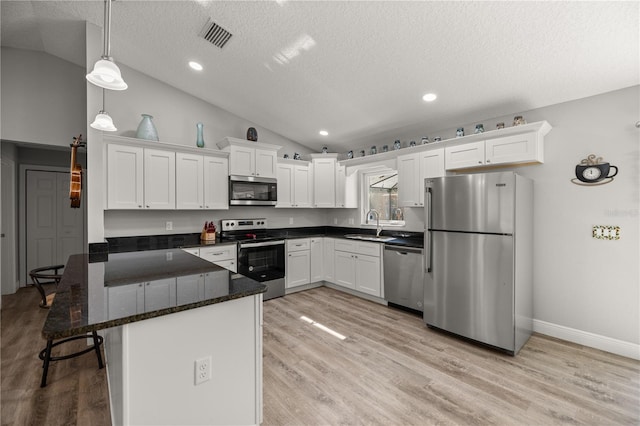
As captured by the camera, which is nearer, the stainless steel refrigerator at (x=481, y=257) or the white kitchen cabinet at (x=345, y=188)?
the stainless steel refrigerator at (x=481, y=257)

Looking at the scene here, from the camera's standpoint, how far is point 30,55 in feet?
12.0

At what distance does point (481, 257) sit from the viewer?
2.83 m

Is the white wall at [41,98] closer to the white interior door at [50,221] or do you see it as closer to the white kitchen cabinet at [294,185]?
the white interior door at [50,221]

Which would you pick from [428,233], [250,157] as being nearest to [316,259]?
[250,157]

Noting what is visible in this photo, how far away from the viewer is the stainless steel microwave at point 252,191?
4219mm

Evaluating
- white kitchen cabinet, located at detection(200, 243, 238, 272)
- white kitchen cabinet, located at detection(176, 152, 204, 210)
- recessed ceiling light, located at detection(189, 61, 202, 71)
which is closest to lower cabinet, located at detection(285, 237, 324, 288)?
white kitchen cabinet, located at detection(200, 243, 238, 272)

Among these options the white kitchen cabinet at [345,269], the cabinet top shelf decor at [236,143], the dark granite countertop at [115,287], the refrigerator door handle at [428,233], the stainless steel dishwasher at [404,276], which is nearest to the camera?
the dark granite countertop at [115,287]

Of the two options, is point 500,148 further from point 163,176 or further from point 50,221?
point 50,221

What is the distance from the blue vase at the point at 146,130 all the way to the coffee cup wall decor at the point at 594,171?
4.80 m

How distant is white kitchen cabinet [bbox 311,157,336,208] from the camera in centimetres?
513

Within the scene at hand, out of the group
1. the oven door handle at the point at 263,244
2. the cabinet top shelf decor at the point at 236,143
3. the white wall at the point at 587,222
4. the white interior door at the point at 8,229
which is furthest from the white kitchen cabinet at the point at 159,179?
the white wall at the point at 587,222

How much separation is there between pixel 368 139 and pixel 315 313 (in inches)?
114

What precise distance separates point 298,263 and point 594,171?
12.2ft

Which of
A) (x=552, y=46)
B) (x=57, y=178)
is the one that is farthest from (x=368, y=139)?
(x=57, y=178)
